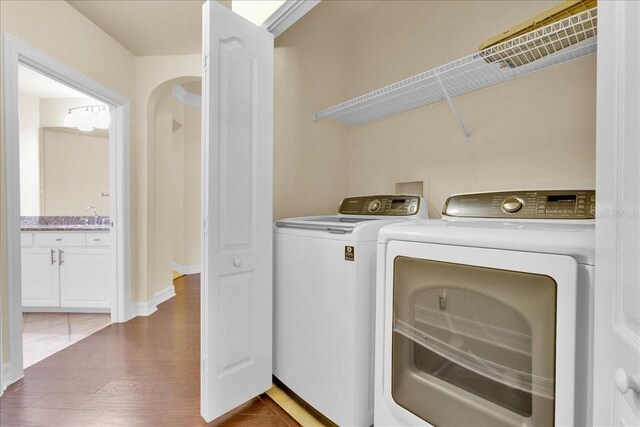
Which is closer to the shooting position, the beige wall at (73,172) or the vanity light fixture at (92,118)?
the vanity light fixture at (92,118)

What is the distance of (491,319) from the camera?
0.87 metres

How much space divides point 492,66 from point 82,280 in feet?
12.4

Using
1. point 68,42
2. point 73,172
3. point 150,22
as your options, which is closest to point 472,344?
point 150,22

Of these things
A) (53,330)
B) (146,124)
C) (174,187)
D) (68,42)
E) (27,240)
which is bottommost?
(53,330)

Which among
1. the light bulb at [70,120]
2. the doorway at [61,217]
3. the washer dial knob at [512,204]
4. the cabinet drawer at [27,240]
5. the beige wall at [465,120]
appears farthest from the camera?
the light bulb at [70,120]

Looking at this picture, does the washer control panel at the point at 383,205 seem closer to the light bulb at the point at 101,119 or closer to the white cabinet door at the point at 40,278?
the white cabinet door at the point at 40,278

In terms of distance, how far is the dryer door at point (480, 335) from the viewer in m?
0.75

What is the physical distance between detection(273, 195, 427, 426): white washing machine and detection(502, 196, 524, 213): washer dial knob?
0.44 meters

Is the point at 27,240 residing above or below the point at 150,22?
below

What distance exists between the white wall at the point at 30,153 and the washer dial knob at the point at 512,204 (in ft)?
17.1

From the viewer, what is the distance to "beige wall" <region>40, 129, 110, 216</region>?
4246 mm

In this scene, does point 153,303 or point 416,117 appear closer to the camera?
point 416,117

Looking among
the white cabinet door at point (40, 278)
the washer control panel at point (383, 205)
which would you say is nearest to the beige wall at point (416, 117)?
the washer control panel at point (383, 205)

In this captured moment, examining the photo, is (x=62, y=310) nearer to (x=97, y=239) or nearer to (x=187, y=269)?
(x=97, y=239)
